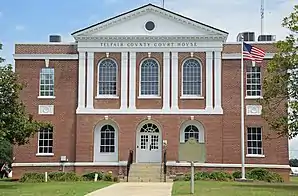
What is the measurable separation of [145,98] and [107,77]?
2.99m

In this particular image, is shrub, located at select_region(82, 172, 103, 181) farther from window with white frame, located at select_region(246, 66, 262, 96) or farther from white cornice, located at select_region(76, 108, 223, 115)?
window with white frame, located at select_region(246, 66, 262, 96)

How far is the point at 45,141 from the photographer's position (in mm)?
41875

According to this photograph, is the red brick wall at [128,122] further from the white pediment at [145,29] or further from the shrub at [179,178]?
the shrub at [179,178]

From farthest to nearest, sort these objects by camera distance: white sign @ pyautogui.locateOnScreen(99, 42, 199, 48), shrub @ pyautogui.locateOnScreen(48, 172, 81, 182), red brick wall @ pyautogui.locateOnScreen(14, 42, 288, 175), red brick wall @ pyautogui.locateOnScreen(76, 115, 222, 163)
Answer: white sign @ pyautogui.locateOnScreen(99, 42, 199, 48)
red brick wall @ pyautogui.locateOnScreen(14, 42, 288, 175)
red brick wall @ pyautogui.locateOnScreen(76, 115, 222, 163)
shrub @ pyautogui.locateOnScreen(48, 172, 81, 182)

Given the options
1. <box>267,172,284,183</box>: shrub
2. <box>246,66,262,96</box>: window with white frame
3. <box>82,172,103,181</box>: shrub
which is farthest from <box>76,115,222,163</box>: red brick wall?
<box>267,172,284,183</box>: shrub

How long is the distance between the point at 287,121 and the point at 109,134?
1631 cm

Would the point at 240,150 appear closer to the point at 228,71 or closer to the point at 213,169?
the point at 213,169

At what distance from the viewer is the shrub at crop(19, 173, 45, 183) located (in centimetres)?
3791

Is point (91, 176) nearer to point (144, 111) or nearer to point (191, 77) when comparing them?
point (144, 111)

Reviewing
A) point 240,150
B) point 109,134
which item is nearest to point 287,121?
point 240,150

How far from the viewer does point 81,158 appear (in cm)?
4097

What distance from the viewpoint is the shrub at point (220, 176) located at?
1479 inches

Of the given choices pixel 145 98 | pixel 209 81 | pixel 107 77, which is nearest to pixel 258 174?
pixel 209 81

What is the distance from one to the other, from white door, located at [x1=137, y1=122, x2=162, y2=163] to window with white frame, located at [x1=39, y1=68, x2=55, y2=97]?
22.7 ft
